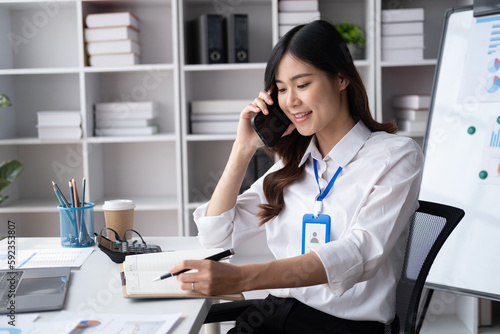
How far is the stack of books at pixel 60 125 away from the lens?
2.98 m

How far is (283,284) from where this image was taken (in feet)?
3.87

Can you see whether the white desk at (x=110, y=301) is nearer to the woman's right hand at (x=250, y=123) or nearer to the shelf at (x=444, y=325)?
the woman's right hand at (x=250, y=123)

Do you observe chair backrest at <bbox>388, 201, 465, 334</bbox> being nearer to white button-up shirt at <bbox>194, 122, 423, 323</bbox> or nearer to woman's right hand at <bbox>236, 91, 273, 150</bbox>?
white button-up shirt at <bbox>194, 122, 423, 323</bbox>

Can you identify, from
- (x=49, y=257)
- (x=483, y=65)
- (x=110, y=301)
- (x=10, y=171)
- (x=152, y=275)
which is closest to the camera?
(x=110, y=301)

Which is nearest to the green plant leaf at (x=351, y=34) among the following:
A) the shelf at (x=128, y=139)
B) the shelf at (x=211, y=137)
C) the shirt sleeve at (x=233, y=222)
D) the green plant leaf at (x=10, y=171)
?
the shelf at (x=211, y=137)

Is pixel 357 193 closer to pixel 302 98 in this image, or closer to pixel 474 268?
pixel 302 98

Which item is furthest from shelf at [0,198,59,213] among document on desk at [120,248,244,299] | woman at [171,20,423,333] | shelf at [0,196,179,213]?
document on desk at [120,248,244,299]

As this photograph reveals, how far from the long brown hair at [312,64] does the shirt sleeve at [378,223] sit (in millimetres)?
203

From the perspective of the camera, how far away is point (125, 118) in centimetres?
307

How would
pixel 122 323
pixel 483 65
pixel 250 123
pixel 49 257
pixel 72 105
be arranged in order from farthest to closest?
1. pixel 72 105
2. pixel 483 65
3. pixel 250 123
4. pixel 49 257
5. pixel 122 323

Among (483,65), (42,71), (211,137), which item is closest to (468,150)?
(483,65)

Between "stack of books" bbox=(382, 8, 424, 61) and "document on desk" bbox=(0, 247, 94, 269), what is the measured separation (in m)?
1.93

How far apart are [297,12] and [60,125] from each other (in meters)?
1.40

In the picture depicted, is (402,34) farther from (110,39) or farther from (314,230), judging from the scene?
(314,230)
